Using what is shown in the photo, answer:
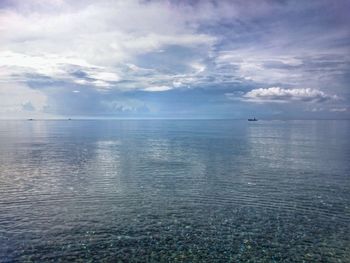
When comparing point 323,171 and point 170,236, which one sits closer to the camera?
point 170,236

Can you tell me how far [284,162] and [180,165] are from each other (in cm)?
2540

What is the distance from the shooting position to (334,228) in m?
31.1

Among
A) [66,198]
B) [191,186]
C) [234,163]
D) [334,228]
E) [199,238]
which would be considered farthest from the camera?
[234,163]

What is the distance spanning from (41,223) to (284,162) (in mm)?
56802

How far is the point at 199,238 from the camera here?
2850 cm

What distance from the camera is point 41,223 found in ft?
103

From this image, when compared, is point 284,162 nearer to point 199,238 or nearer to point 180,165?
point 180,165

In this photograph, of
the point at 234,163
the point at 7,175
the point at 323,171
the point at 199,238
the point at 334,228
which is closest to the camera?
the point at 199,238

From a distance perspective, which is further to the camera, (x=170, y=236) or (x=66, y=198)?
(x=66, y=198)

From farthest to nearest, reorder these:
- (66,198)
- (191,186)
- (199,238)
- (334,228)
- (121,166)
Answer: (121,166)
(191,186)
(66,198)
(334,228)
(199,238)

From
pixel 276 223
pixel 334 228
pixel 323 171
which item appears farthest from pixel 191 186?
pixel 323 171

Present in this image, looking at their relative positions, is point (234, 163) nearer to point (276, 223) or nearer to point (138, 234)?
point (276, 223)

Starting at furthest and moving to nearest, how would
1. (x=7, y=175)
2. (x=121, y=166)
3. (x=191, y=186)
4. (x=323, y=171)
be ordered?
(x=121, y=166)
(x=323, y=171)
(x=7, y=175)
(x=191, y=186)

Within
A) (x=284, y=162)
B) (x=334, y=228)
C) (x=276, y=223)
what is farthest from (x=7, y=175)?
(x=284, y=162)
